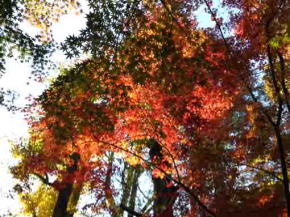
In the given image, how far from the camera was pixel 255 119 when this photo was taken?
36.8 ft

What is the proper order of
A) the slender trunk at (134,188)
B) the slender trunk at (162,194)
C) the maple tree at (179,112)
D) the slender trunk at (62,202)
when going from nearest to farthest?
the maple tree at (179,112) → the slender trunk at (162,194) → the slender trunk at (62,202) → the slender trunk at (134,188)

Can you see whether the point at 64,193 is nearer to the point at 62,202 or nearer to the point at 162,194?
the point at 62,202

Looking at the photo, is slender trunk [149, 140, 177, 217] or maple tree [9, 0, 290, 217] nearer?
maple tree [9, 0, 290, 217]

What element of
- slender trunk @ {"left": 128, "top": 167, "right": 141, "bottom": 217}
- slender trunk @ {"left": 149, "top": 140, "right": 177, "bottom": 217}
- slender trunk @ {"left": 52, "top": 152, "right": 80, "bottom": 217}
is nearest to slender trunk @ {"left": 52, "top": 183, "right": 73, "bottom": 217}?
slender trunk @ {"left": 52, "top": 152, "right": 80, "bottom": 217}

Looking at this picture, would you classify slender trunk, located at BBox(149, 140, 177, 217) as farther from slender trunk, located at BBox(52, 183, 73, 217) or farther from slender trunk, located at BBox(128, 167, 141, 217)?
slender trunk, located at BBox(52, 183, 73, 217)

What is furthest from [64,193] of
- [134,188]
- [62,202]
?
[134,188]

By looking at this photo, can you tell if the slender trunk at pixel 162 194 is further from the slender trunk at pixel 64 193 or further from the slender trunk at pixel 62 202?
the slender trunk at pixel 62 202

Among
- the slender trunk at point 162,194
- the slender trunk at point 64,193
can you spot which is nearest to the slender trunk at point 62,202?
the slender trunk at point 64,193

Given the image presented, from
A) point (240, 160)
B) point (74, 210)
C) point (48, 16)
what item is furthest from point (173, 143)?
point (74, 210)

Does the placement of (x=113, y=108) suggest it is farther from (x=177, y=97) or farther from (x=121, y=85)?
(x=177, y=97)

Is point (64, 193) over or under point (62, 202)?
over

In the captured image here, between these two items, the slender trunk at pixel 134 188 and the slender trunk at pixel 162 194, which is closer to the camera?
the slender trunk at pixel 162 194

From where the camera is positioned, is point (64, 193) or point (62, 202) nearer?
point (62, 202)

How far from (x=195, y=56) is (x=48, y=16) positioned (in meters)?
6.29
